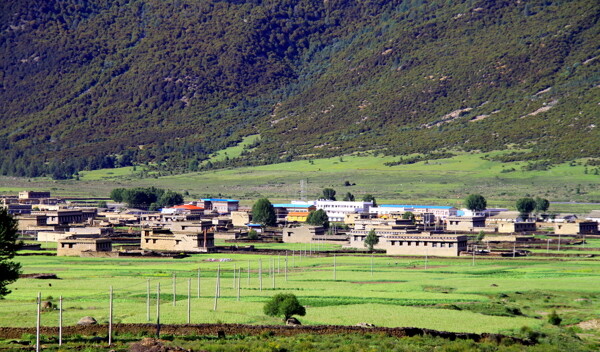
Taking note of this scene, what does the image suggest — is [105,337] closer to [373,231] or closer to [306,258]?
[306,258]

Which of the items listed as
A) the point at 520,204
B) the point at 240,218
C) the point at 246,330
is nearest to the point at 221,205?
the point at 240,218

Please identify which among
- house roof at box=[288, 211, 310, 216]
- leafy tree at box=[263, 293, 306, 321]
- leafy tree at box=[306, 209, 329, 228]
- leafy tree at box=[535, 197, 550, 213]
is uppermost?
leafy tree at box=[535, 197, 550, 213]

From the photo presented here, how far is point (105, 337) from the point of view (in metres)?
57.1

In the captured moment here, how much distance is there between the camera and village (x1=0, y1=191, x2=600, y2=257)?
123 meters

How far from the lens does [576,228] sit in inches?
Result: 6063

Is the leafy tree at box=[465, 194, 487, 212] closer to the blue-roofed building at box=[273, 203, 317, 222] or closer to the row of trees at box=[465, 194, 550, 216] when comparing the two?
the row of trees at box=[465, 194, 550, 216]

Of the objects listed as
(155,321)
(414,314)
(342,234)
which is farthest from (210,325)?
(342,234)

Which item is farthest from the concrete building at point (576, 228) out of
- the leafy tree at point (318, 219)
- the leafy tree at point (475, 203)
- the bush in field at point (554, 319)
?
the bush in field at point (554, 319)

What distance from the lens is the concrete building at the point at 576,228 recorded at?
506 feet

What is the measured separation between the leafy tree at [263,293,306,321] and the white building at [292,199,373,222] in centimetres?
11929

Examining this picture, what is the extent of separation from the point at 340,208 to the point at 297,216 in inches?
439

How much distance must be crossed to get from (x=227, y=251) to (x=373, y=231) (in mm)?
17263

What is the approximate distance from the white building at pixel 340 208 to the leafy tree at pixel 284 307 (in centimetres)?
11929

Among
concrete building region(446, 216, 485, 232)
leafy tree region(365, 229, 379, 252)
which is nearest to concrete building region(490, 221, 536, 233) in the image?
concrete building region(446, 216, 485, 232)
